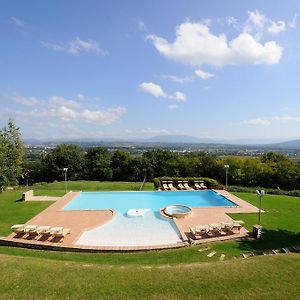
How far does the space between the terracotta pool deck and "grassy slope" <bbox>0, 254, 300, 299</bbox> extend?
11.4ft

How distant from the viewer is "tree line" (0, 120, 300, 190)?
28.8 meters

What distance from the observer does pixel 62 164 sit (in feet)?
124

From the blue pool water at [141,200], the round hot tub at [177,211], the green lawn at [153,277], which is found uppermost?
the green lawn at [153,277]

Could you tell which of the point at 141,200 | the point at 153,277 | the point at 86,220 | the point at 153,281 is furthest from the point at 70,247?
the point at 141,200

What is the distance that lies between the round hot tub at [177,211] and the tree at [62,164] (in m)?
21.1

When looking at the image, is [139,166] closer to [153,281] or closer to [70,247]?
[70,247]

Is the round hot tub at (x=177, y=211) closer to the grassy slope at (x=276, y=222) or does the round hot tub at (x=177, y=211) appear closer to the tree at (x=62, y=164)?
the grassy slope at (x=276, y=222)

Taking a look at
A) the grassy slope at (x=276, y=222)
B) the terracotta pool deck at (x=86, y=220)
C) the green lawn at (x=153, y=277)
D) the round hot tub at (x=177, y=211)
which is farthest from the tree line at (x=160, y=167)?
the green lawn at (x=153, y=277)

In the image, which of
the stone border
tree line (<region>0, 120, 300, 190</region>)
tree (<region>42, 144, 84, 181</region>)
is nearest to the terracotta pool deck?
the stone border

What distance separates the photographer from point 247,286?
7164 millimetres

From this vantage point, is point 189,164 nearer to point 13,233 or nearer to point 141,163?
point 141,163

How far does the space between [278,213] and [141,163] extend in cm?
2039

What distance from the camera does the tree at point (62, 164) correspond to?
123 feet

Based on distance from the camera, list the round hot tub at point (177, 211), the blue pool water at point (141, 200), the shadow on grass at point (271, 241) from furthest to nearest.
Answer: the blue pool water at point (141, 200) → the round hot tub at point (177, 211) → the shadow on grass at point (271, 241)
